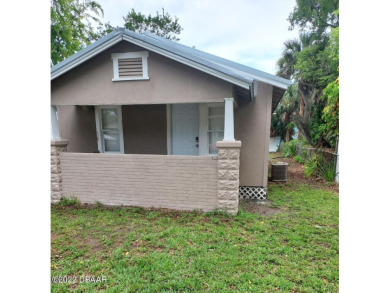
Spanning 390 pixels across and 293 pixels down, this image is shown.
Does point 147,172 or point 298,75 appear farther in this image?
point 298,75

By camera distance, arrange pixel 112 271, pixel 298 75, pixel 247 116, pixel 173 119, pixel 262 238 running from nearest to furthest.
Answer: pixel 112 271
pixel 262 238
pixel 247 116
pixel 173 119
pixel 298 75

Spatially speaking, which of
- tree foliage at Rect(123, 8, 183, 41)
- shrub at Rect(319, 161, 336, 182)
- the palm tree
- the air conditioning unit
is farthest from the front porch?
tree foliage at Rect(123, 8, 183, 41)

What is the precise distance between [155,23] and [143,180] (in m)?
22.4

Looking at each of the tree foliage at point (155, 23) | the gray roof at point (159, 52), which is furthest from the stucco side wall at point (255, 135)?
the tree foliage at point (155, 23)

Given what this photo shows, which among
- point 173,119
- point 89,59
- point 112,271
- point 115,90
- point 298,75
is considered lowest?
point 112,271

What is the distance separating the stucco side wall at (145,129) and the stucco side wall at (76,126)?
1.22m

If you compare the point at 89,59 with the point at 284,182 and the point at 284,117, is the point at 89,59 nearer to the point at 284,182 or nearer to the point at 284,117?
the point at 284,182

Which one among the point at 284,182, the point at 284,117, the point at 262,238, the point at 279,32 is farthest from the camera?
the point at 284,117

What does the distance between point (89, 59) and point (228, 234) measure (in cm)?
465

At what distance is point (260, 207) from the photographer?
5.00 m

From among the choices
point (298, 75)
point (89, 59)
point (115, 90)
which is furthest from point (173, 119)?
point (298, 75)

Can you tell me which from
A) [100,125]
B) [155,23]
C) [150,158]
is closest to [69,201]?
[150,158]

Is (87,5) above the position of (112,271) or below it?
above

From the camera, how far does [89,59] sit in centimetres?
452
